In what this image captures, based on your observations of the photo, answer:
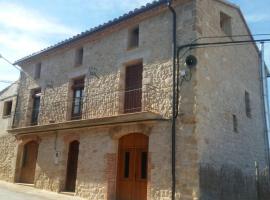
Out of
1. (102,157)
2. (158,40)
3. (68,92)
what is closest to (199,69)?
(158,40)

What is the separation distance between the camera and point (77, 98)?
13031 mm

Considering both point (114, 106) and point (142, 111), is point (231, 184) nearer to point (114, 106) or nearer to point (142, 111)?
point (142, 111)

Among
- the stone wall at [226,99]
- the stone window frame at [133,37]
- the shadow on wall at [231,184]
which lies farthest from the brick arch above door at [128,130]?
the stone window frame at [133,37]

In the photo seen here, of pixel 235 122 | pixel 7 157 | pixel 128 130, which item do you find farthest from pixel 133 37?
pixel 7 157

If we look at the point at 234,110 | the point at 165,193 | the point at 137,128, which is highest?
the point at 234,110

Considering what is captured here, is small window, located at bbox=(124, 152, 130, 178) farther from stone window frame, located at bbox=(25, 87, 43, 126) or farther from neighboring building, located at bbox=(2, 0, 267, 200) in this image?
stone window frame, located at bbox=(25, 87, 43, 126)

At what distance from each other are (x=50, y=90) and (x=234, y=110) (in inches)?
324

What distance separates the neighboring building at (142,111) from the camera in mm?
9227

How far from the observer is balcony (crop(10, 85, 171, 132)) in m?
9.80

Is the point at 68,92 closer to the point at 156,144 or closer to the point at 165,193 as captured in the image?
the point at 156,144

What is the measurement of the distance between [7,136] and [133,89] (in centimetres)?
832

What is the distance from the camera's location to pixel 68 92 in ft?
43.5

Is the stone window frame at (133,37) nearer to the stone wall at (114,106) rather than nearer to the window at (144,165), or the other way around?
the stone wall at (114,106)

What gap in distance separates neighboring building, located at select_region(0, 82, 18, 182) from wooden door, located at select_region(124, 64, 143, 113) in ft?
23.6
